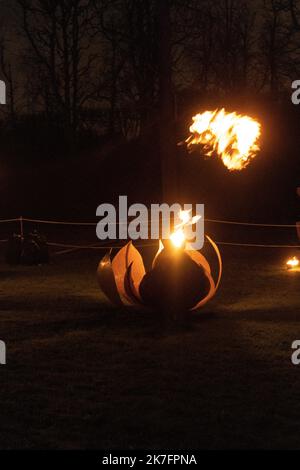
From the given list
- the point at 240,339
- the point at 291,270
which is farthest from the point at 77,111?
the point at 240,339

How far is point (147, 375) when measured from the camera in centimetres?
763

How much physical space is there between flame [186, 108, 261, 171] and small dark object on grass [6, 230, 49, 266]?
22.6 feet

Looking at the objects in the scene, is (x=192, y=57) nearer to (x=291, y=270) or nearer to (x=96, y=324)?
(x=291, y=270)

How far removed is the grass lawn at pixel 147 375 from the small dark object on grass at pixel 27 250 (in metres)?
5.30

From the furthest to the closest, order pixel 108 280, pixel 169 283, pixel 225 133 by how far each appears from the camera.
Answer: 1. pixel 225 133
2. pixel 108 280
3. pixel 169 283

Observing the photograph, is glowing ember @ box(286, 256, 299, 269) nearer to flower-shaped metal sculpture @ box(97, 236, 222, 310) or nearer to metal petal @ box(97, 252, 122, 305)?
flower-shaped metal sculpture @ box(97, 236, 222, 310)

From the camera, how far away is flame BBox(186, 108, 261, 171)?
12133 millimetres

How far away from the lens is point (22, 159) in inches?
1597

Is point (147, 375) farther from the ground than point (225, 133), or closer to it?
closer to it

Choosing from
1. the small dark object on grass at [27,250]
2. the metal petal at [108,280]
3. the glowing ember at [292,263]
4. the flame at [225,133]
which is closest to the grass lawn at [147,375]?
the metal petal at [108,280]

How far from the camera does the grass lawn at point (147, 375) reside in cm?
579

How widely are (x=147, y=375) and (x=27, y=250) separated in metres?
11.4

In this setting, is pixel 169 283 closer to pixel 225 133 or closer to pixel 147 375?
pixel 147 375

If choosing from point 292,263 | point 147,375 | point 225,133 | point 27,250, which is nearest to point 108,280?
point 225,133
